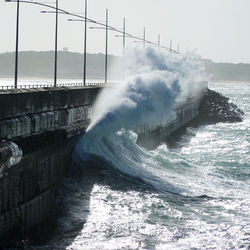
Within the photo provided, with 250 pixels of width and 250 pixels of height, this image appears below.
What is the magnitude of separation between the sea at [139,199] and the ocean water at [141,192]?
33 millimetres

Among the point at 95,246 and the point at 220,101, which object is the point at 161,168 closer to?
the point at 95,246

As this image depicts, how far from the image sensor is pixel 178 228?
21.5m

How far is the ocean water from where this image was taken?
67.8 ft

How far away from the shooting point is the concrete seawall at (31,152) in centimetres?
2108

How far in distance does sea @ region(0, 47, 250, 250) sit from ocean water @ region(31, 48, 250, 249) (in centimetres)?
3

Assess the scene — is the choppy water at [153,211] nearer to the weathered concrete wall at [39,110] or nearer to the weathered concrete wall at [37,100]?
the weathered concrete wall at [39,110]

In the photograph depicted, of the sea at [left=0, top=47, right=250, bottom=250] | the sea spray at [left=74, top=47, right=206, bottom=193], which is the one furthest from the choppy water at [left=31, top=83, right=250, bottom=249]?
the sea spray at [left=74, top=47, right=206, bottom=193]

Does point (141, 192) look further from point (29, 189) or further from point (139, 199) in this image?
point (29, 189)

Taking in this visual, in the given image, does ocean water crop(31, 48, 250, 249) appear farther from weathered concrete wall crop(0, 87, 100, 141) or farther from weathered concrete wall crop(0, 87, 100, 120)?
weathered concrete wall crop(0, 87, 100, 120)

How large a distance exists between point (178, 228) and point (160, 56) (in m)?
40.5

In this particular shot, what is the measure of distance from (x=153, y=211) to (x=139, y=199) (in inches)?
68.5

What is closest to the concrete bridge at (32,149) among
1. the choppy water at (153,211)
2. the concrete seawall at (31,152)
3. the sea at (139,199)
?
the concrete seawall at (31,152)

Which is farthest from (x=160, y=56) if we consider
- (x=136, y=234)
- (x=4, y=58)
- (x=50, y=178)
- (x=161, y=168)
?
(x=4, y=58)

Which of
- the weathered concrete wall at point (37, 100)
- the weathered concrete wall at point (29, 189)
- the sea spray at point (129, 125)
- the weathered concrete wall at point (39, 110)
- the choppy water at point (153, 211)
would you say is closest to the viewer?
the choppy water at point (153, 211)
